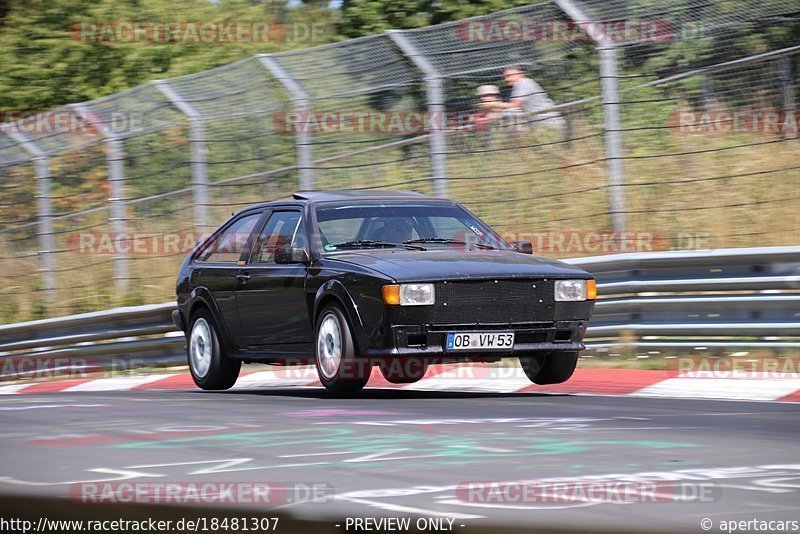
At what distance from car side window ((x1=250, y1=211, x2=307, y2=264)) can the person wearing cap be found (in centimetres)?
312

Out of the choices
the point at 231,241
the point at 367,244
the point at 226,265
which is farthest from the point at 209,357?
the point at 367,244

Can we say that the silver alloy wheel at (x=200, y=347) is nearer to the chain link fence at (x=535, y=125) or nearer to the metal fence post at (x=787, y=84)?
the chain link fence at (x=535, y=125)

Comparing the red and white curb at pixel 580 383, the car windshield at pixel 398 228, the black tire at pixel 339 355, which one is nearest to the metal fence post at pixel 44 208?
the red and white curb at pixel 580 383

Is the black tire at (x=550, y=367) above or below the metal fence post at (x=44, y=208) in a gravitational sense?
below

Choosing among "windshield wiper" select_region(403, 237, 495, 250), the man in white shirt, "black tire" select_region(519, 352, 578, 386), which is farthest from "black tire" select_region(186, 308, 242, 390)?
the man in white shirt

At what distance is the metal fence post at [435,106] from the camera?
43.6 feet

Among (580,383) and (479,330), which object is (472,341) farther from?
(580,383)

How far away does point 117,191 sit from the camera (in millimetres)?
16266

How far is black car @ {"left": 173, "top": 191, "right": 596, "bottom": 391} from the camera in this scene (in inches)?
373

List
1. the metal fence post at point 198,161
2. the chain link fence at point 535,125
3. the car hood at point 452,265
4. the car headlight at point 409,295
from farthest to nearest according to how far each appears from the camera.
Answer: the metal fence post at point 198,161 < the chain link fence at point 535,125 < the car hood at point 452,265 < the car headlight at point 409,295

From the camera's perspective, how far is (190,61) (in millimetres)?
28078

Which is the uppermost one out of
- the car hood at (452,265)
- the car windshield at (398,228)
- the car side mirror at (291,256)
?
the car windshield at (398,228)

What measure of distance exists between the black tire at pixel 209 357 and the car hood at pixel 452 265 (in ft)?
5.91

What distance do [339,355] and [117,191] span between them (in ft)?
23.7
